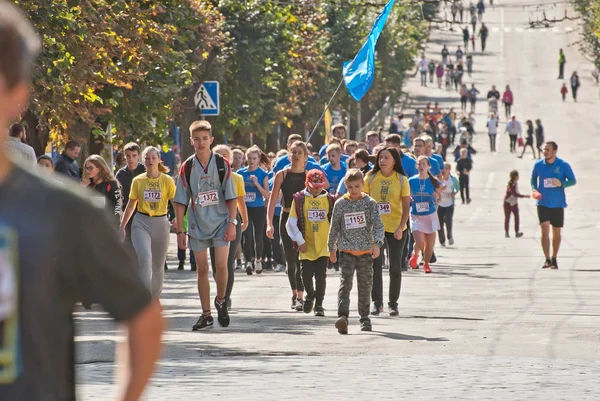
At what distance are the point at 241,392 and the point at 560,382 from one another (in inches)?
76.2

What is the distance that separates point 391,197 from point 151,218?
91.7 inches

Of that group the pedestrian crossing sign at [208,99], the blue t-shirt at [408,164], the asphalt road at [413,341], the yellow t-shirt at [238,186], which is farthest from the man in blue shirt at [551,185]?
the pedestrian crossing sign at [208,99]

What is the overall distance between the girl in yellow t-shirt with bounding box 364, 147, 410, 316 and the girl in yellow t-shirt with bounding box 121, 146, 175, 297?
2.00 meters

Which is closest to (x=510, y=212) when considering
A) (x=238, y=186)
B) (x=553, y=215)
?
(x=553, y=215)

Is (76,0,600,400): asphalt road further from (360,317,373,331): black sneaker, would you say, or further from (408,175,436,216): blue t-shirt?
(408,175,436,216): blue t-shirt

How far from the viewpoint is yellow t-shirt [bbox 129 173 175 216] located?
49.8ft

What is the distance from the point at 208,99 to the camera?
3272 cm

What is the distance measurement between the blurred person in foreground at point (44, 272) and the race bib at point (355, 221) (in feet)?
34.6

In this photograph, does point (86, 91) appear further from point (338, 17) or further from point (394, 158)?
point (338, 17)

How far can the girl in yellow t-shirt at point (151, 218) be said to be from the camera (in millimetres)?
15188

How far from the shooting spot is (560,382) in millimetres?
10039

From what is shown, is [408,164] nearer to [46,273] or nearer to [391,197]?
[391,197]

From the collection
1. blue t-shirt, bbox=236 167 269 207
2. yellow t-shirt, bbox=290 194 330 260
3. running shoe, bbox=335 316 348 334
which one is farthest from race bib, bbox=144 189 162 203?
blue t-shirt, bbox=236 167 269 207

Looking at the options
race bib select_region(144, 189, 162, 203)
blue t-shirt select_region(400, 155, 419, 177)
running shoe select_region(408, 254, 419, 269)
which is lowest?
running shoe select_region(408, 254, 419, 269)
